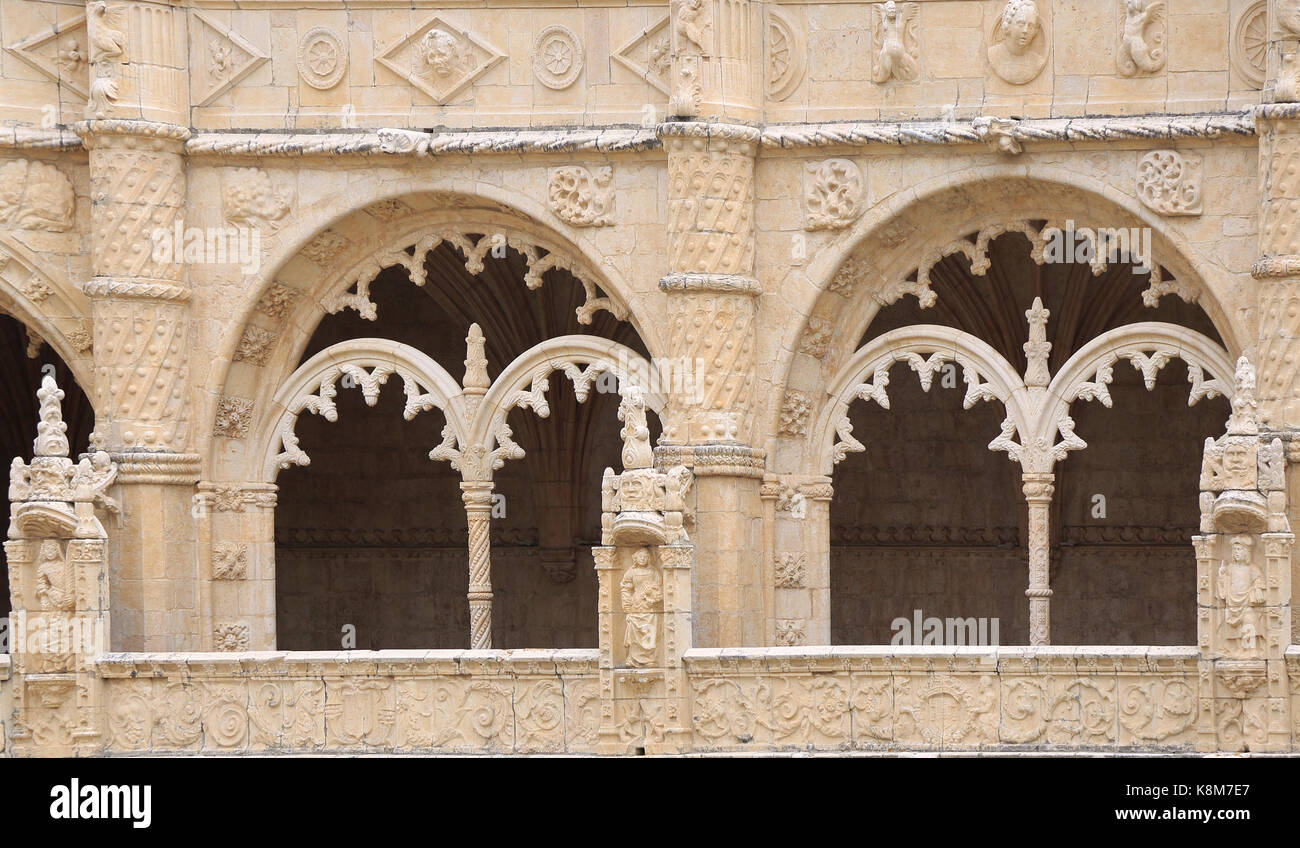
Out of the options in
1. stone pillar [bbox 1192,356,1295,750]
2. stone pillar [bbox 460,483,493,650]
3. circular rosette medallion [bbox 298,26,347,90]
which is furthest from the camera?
circular rosette medallion [bbox 298,26,347,90]

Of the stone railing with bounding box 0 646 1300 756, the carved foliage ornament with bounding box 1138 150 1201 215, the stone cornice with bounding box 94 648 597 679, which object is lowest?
the stone railing with bounding box 0 646 1300 756

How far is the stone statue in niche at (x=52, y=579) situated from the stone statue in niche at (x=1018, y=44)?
7257 mm

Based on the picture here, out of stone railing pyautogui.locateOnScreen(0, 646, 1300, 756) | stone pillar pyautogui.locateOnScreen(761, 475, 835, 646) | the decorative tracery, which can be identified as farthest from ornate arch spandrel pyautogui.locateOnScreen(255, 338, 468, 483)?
stone railing pyautogui.locateOnScreen(0, 646, 1300, 756)

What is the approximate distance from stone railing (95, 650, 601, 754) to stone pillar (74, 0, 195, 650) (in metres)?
2.67

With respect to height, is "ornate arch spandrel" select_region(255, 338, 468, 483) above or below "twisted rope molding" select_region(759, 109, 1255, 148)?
below

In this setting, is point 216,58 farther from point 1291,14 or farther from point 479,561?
point 1291,14

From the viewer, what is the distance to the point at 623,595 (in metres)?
16.5

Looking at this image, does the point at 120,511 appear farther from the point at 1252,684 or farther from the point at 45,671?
the point at 1252,684

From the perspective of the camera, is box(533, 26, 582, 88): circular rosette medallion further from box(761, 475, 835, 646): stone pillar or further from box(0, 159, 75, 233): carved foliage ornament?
box(0, 159, 75, 233): carved foliage ornament

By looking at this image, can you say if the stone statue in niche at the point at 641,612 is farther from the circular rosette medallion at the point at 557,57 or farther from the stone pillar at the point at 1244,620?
the circular rosette medallion at the point at 557,57

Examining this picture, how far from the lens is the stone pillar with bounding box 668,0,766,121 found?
63.4ft

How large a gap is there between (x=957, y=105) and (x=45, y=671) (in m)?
7.37

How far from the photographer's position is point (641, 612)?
54.1ft

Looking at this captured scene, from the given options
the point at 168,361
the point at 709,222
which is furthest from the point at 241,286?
the point at 709,222
